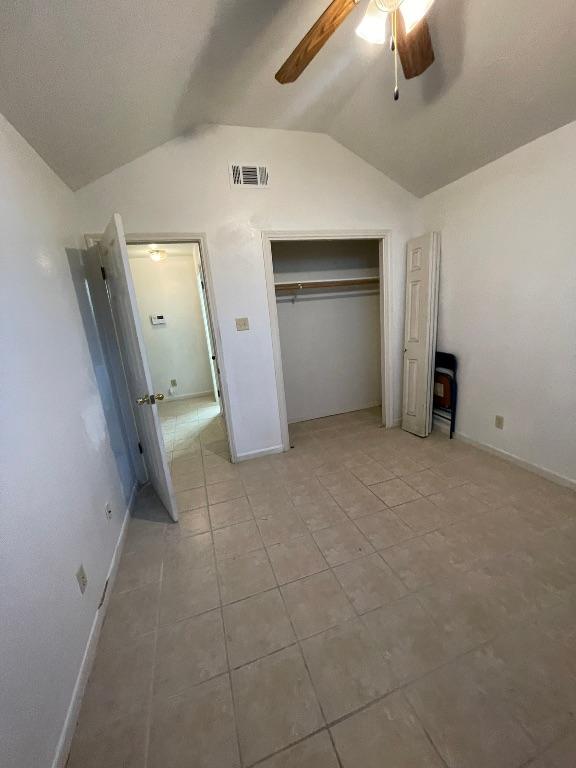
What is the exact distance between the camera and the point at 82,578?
133 cm

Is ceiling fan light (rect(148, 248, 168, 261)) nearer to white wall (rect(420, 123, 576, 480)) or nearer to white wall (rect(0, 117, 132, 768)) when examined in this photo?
white wall (rect(0, 117, 132, 768))

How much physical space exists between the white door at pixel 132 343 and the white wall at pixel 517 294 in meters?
2.65

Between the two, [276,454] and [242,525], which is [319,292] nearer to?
[276,454]

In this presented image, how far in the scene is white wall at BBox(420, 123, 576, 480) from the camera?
6.41 feet

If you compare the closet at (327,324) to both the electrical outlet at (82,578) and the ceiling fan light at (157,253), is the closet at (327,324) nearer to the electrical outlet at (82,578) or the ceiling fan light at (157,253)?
the ceiling fan light at (157,253)

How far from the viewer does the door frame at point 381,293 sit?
259 centimetres

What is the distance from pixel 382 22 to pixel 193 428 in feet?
12.4

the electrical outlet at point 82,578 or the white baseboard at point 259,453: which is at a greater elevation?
the electrical outlet at point 82,578

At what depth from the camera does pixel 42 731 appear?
3.03ft

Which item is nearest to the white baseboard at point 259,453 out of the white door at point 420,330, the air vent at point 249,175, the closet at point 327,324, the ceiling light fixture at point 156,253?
the closet at point 327,324

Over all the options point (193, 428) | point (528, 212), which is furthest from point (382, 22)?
point (193, 428)

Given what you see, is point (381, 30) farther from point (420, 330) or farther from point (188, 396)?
point (188, 396)

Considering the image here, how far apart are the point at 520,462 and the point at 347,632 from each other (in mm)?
2004

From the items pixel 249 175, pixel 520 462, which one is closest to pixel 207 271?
pixel 249 175
